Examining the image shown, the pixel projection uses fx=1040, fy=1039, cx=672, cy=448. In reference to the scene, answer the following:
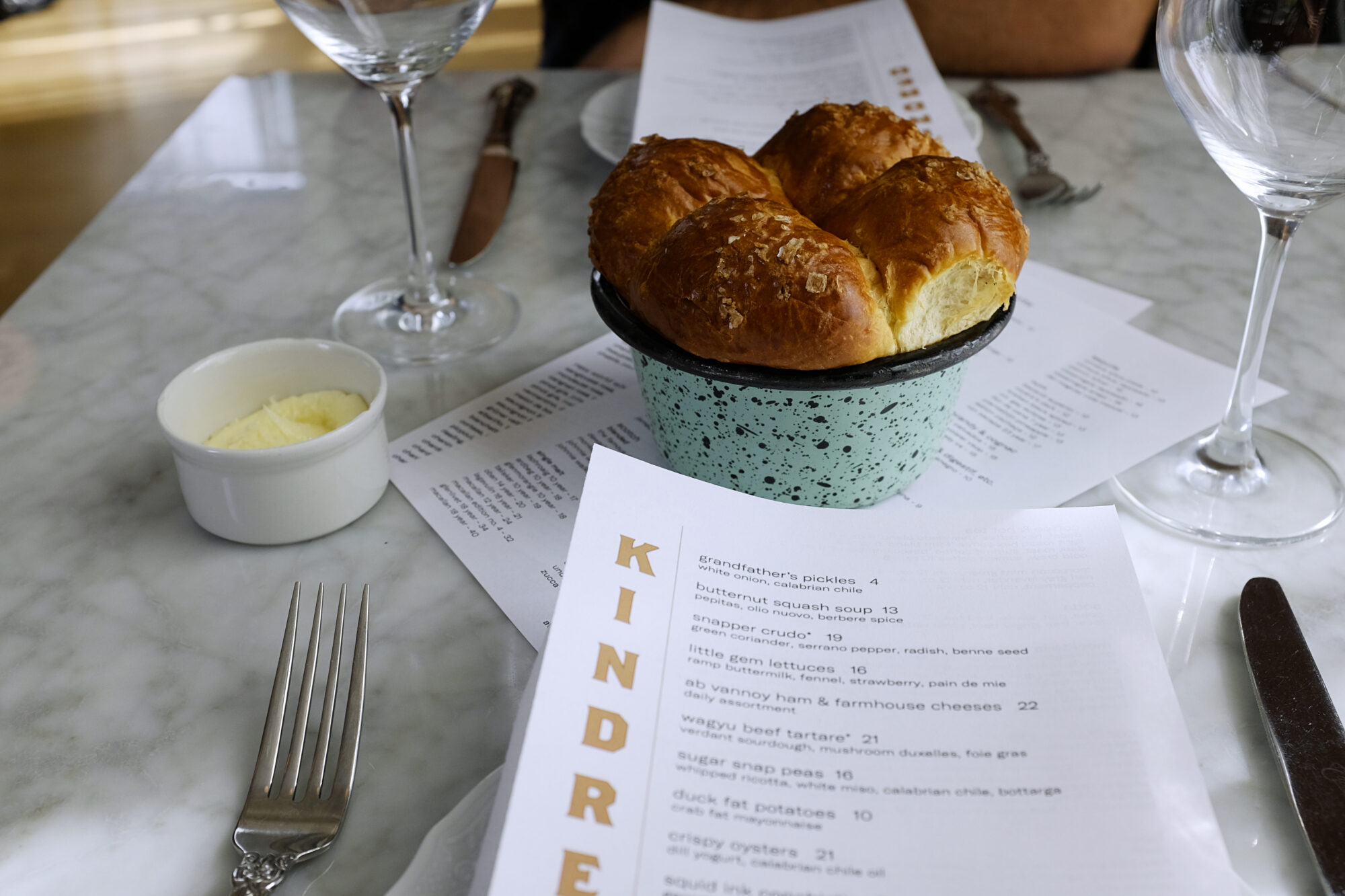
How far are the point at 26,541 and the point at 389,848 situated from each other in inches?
13.3

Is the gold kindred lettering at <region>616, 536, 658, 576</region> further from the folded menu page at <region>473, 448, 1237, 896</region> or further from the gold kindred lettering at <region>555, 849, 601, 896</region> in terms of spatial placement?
the gold kindred lettering at <region>555, 849, 601, 896</region>

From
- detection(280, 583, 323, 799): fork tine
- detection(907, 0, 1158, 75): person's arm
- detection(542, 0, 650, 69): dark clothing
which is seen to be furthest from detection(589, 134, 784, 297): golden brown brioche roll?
detection(542, 0, 650, 69): dark clothing

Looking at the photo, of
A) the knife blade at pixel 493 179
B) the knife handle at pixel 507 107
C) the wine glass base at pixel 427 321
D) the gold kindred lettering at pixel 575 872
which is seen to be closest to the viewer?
the gold kindred lettering at pixel 575 872

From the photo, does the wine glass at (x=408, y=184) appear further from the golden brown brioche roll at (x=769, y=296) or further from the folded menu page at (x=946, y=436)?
the golden brown brioche roll at (x=769, y=296)

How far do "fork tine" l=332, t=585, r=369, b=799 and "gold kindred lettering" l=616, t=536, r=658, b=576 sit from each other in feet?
0.46

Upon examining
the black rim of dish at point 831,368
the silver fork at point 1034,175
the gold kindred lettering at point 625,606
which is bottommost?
the gold kindred lettering at point 625,606

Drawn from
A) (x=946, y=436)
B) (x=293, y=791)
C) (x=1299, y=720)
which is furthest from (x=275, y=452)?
(x=1299, y=720)

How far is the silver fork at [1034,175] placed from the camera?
978 mm

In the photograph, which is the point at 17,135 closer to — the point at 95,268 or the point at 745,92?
the point at 95,268

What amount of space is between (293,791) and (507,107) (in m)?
0.87

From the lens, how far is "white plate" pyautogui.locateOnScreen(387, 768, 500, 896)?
0.41m

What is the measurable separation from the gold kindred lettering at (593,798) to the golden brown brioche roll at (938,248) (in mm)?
275

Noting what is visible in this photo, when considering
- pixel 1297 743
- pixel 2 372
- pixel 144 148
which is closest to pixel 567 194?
pixel 2 372

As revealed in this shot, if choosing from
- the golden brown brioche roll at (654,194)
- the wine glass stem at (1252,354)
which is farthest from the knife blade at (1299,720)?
the golden brown brioche roll at (654,194)
